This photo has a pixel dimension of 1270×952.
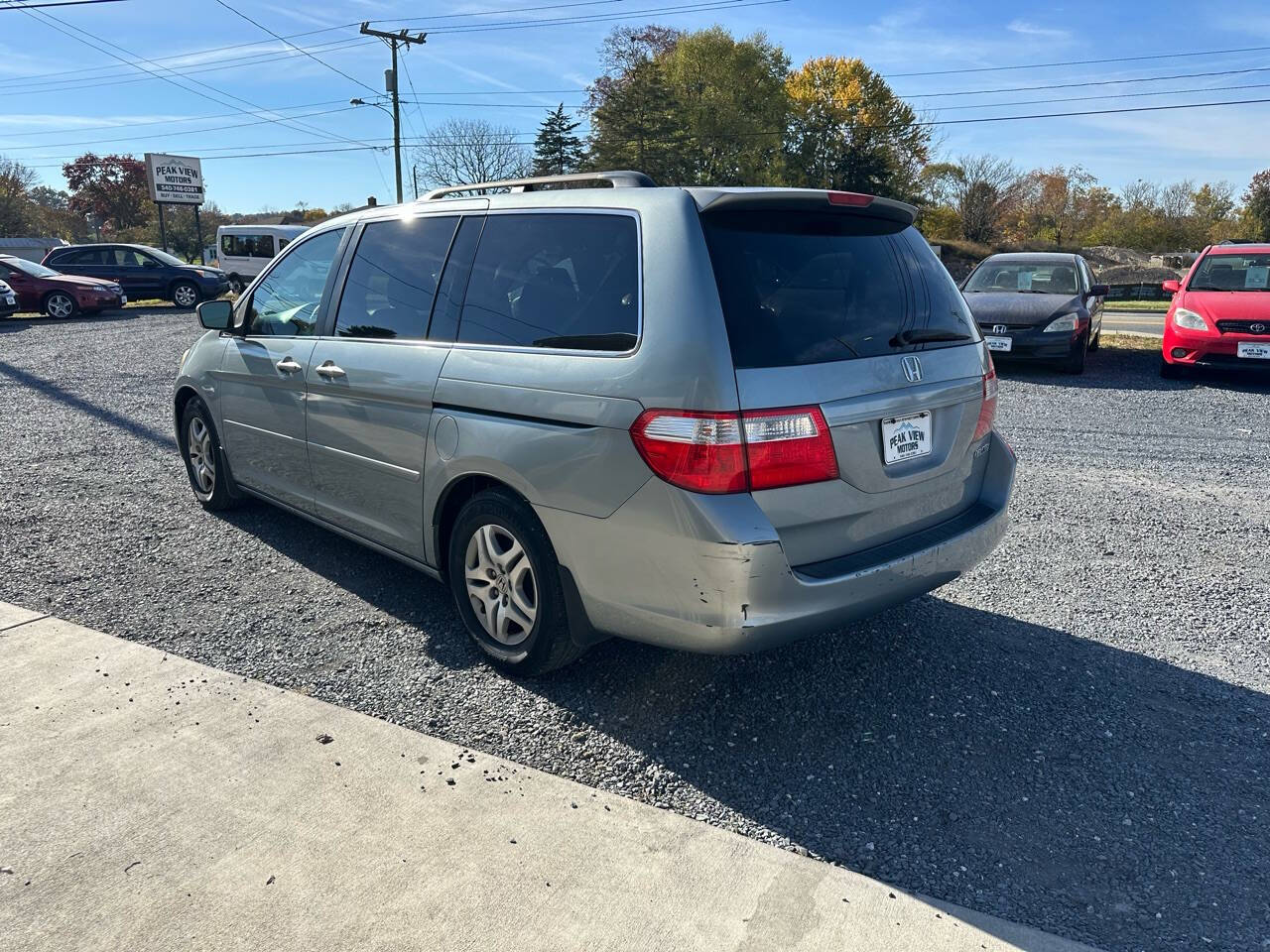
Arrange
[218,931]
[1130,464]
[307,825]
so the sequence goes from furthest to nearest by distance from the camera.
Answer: [1130,464]
[307,825]
[218,931]

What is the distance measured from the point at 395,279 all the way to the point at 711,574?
2175 mm

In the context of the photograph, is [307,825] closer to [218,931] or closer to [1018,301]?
[218,931]

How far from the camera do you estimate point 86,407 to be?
924 cm

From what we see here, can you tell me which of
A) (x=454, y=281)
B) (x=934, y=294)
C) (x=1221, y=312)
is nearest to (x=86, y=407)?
(x=454, y=281)

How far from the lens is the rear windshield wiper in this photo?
312 centimetres

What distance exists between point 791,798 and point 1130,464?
5376 millimetres

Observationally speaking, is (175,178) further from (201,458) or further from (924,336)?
(924,336)

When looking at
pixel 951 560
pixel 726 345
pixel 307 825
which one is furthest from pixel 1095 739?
pixel 307 825

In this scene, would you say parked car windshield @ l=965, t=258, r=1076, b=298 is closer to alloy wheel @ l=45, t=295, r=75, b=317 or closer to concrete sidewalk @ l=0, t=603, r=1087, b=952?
concrete sidewalk @ l=0, t=603, r=1087, b=952

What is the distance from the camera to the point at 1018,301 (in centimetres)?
1128

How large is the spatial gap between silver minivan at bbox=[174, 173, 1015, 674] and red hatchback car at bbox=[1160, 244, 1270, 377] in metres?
8.38

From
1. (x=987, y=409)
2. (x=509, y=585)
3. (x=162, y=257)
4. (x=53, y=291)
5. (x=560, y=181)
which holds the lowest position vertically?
(x=509, y=585)

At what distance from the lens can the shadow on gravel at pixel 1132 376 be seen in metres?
10.4

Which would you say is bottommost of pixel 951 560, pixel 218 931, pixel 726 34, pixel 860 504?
pixel 218 931
